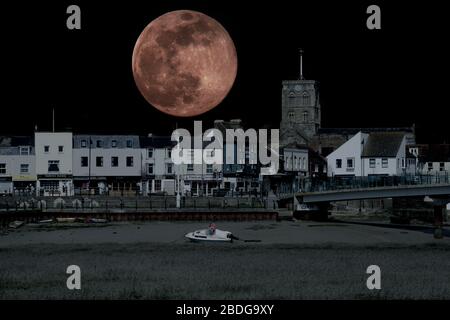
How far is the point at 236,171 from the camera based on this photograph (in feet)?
365

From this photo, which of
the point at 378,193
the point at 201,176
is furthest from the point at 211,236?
the point at 201,176

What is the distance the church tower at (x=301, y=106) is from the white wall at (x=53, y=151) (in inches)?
1578

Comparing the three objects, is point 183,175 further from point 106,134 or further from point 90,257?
point 90,257

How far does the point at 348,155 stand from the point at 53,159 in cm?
4040

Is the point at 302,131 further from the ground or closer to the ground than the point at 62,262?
further from the ground

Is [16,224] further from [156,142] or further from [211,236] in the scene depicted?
[156,142]

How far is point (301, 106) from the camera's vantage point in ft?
466

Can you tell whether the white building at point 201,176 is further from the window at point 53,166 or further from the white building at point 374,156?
the white building at point 374,156

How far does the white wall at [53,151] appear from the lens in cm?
11138

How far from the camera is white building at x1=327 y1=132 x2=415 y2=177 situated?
114875 millimetres

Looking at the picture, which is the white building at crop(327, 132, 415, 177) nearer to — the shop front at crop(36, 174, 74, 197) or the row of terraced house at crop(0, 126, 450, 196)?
the row of terraced house at crop(0, 126, 450, 196)

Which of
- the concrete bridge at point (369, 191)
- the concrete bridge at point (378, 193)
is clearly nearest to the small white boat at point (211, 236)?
the concrete bridge at point (369, 191)
